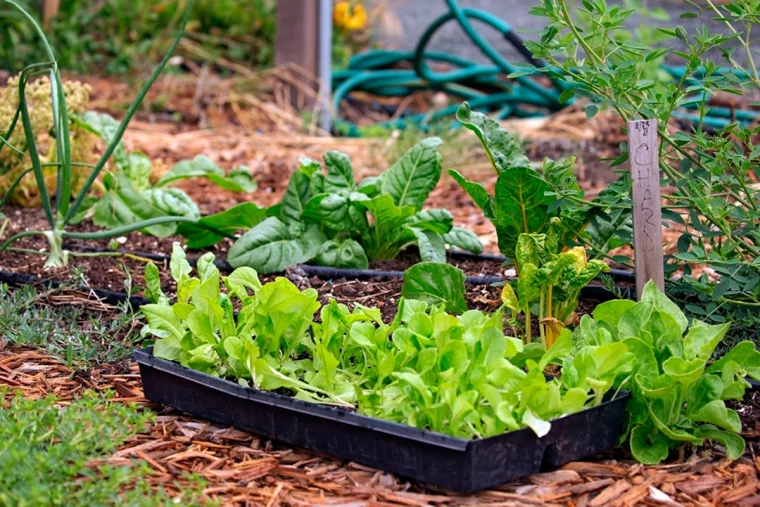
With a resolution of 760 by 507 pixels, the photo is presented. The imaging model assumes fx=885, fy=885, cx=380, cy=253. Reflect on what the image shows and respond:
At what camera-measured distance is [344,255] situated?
9.16 ft

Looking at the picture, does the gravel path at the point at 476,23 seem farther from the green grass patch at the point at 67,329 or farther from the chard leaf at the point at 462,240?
the green grass patch at the point at 67,329

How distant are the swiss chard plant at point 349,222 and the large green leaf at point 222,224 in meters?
0.07

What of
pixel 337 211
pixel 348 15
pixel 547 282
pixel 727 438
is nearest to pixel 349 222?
pixel 337 211

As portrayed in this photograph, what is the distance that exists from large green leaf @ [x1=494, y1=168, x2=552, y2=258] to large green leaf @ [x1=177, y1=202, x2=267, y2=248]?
963 mm

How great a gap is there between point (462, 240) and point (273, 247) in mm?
605

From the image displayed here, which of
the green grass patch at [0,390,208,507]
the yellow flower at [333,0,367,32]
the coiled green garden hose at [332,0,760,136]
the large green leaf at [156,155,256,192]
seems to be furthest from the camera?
the yellow flower at [333,0,367,32]

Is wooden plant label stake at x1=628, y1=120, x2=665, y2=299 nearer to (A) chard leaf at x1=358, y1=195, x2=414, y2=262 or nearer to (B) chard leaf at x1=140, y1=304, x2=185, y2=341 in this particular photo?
(A) chard leaf at x1=358, y1=195, x2=414, y2=262

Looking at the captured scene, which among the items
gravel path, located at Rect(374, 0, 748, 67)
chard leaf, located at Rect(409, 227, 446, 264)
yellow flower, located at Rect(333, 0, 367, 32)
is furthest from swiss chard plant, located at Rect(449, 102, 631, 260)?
A: gravel path, located at Rect(374, 0, 748, 67)

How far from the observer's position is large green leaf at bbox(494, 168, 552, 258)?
2.18 metres

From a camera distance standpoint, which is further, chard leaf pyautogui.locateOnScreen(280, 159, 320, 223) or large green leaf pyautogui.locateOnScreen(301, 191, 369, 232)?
chard leaf pyautogui.locateOnScreen(280, 159, 320, 223)

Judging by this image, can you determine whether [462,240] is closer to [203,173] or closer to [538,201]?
[538,201]

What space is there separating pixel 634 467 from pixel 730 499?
0.60ft

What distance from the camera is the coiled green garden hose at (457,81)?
18.8 feet

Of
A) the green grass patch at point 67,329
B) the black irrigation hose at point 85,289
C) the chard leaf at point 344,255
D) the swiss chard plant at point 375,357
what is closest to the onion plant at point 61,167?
the black irrigation hose at point 85,289
